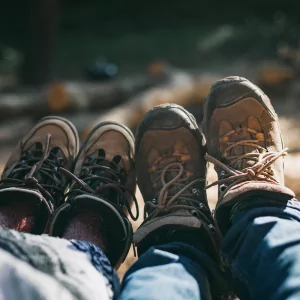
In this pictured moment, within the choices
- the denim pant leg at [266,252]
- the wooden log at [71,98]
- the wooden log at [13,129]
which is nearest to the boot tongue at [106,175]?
the denim pant leg at [266,252]

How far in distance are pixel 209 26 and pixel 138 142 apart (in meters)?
3.55

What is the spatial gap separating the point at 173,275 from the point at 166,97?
5.88ft

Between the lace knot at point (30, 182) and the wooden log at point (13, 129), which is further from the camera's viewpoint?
the wooden log at point (13, 129)

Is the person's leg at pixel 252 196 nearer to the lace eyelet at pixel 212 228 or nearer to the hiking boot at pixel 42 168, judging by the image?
the lace eyelet at pixel 212 228

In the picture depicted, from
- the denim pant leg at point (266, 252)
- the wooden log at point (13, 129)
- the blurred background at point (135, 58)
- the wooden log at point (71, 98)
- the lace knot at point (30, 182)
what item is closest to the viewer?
the denim pant leg at point (266, 252)

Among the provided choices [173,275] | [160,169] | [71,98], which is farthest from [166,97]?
[173,275]

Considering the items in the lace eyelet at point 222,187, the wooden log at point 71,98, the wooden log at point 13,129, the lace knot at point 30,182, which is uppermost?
the lace eyelet at point 222,187

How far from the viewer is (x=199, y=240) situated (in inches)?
35.5

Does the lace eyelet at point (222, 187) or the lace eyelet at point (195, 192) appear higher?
the lace eyelet at point (222, 187)

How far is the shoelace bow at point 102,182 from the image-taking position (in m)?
1.05

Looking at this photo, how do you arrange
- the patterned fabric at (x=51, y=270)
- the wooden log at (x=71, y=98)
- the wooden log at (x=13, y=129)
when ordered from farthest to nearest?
the wooden log at (x=71, y=98)
the wooden log at (x=13, y=129)
the patterned fabric at (x=51, y=270)

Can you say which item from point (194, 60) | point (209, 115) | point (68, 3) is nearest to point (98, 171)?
point (209, 115)

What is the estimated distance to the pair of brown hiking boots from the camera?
917mm

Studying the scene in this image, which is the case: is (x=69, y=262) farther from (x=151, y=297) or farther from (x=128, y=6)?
(x=128, y=6)
